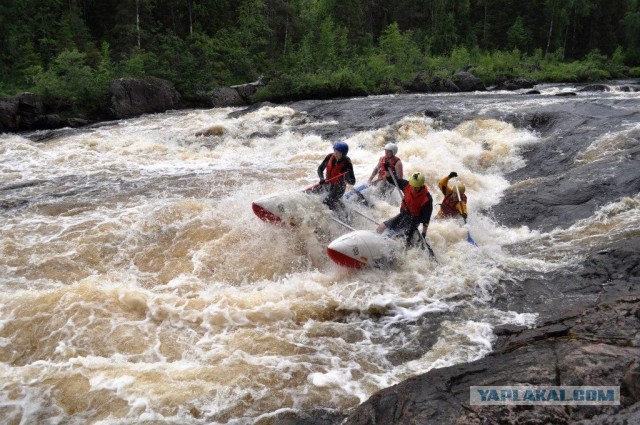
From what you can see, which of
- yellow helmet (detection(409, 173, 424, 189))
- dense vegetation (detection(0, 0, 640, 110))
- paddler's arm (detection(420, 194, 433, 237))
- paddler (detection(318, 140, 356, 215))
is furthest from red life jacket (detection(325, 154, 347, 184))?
dense vegetation (detection(0, 0, 640, 110))

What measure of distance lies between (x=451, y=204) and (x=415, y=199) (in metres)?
1.72

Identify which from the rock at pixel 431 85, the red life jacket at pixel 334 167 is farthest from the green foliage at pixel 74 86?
the red life jacket at pixel 334 167

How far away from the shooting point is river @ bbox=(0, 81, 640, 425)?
4461 millimetres

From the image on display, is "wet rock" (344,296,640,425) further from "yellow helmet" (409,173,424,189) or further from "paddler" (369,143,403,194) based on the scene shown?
"paddler" (369,143,403,194)

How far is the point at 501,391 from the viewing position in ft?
11.0

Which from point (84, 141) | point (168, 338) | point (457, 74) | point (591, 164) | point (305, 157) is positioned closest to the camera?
point (168, 338)

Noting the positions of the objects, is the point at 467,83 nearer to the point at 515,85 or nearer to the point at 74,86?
the point at 515,85

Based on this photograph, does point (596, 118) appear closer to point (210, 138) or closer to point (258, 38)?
point (210, 138)

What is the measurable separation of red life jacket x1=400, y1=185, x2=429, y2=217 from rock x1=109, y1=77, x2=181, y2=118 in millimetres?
17250

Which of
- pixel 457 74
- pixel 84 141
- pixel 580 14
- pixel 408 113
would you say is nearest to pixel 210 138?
pixel 84 141

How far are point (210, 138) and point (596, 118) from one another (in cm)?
1168

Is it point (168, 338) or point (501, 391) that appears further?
point (168, 338)

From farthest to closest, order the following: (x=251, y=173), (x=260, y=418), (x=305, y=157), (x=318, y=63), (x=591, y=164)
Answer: (x=318, y=63), (x=305, y=157), (x=251, y=173), (x=591, y=164), (x=260, y=418)

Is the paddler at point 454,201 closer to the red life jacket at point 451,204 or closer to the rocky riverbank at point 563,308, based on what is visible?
the red life jacket at point 451,204
